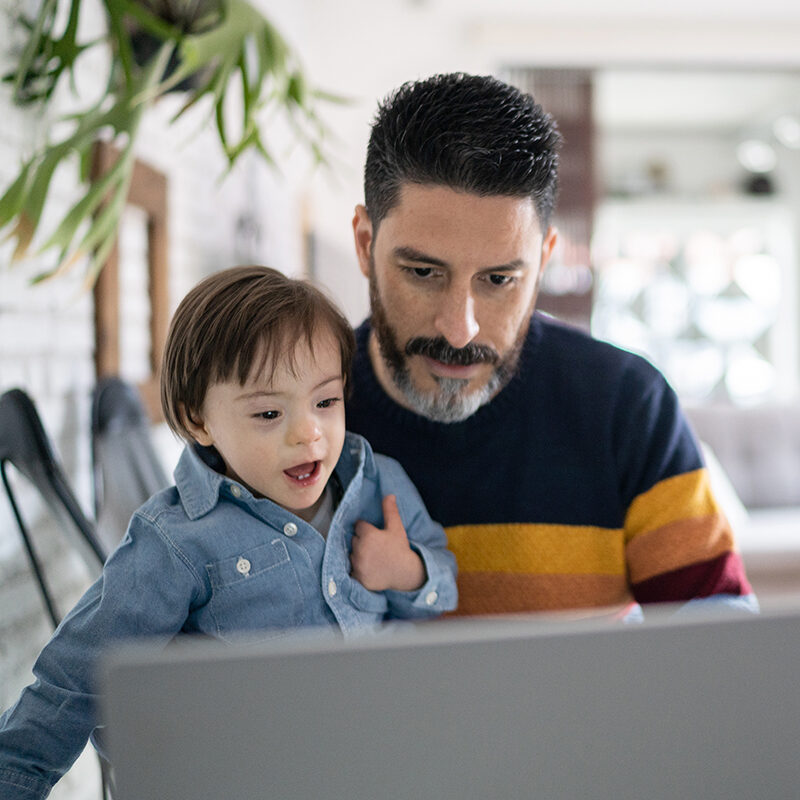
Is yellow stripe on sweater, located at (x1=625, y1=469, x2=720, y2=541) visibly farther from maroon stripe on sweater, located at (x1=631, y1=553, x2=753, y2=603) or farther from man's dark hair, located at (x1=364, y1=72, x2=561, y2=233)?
man's dark hair, located at (x1=364, y1=72, x2=561, y2=233)

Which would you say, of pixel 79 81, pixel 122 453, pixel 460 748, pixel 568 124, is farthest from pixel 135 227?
pixel 568 124

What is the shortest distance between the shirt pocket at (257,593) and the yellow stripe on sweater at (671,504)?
0.48 meters

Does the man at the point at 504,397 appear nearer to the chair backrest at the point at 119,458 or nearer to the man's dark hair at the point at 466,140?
the man's dark hair at the point at 466,140

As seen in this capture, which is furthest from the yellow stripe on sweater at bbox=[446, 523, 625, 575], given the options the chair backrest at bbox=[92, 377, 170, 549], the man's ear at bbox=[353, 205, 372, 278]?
the chair backrest at bbox=[92, 377, 170, 549]

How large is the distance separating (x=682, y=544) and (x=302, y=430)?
533 millimetres

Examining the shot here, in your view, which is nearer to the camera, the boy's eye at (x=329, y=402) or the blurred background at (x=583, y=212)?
the boy's eye at (x=329, y=402)

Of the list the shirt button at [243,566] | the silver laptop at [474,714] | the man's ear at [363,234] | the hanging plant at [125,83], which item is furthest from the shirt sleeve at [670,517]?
the hanging plant at [125,83]

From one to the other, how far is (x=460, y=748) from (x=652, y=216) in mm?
7631

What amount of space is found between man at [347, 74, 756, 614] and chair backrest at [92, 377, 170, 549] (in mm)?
585

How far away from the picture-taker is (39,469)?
1243 mm

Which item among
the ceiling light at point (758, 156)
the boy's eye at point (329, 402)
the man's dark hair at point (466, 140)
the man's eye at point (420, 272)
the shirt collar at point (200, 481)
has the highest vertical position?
the ceiling light at point (758, 156)

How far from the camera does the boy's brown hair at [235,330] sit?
0.90 meters

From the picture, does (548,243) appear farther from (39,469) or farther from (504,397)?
(39,469)

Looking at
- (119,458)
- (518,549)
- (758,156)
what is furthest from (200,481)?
(758,156)
